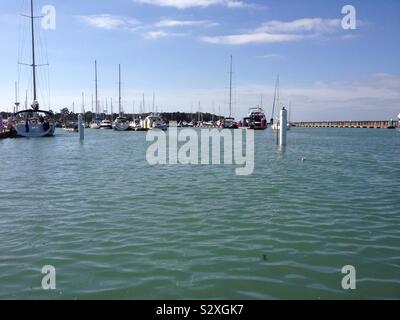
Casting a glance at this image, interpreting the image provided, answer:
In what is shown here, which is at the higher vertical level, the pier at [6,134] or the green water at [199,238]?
the pier at [6,134]

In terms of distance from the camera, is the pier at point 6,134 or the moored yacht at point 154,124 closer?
the pier at point 6,134

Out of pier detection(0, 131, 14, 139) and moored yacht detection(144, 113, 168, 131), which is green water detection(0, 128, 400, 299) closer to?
pier detection(0, 131, 14, 139)

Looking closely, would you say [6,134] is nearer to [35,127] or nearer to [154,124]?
[35,127]

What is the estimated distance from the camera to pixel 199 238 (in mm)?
11750

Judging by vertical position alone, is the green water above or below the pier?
below

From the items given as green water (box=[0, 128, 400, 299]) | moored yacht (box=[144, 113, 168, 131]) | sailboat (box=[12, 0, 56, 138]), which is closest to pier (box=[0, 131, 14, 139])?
sailboat (box=[12, 0, 56, 138])

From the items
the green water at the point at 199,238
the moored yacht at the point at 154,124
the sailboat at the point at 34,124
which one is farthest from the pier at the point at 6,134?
the moored yacht at the point at 154,124

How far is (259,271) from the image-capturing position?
30.7 feet

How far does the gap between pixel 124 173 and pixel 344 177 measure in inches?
507

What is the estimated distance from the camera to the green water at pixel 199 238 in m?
8.60

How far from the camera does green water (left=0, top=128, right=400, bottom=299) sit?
28.2ft

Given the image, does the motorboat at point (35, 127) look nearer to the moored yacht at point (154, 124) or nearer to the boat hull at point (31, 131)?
the boat hull at point (31, 131)

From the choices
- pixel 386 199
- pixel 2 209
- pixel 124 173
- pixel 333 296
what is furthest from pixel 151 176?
pixel 333 296
